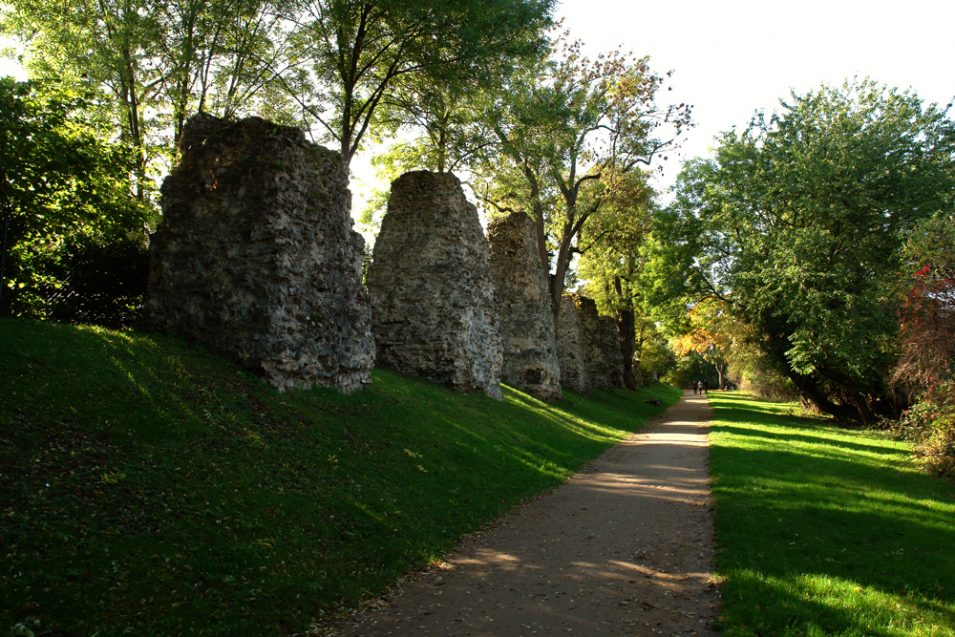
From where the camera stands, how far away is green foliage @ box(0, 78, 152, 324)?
32.2ft

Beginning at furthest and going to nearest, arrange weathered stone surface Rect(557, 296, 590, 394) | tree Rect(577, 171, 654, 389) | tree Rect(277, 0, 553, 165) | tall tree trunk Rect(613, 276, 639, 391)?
tall tree trunk Rect(613, 276, 639, 391) < weathered stone surface Rect(557, 296, 590, 394) < tree Rect(577, 171, 654, 389) < tree Rect(277, 0, 553, 165)

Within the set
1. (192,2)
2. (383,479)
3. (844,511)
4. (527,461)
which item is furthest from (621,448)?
(192,2)

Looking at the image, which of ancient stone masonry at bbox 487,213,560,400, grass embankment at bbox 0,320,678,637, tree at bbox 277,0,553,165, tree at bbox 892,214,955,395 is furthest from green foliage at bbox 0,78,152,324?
tree at bbox 892,214,955,395

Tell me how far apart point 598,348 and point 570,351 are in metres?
7.18

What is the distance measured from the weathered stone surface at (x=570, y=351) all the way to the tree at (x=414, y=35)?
18.1 meters

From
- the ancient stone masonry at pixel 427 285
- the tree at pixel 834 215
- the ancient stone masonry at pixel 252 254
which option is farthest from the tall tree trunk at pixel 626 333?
the ancient stone masonry at pixel 252 254

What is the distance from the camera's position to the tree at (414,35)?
15.1 meters

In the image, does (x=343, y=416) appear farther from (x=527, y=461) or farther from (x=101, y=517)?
(x=101, y=517)

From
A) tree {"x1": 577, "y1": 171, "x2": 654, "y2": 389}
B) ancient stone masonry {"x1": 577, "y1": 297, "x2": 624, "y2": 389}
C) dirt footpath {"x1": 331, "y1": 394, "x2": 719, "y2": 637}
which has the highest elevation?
tree {"x1": 577, "y1": 171, "x2": 654, "y2": 389}

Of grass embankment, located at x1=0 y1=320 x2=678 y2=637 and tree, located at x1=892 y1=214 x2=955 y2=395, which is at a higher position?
tree, located at x1=892 y1=214 x2=955 y2=395

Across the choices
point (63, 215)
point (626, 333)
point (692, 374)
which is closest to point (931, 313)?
point (63, 215)

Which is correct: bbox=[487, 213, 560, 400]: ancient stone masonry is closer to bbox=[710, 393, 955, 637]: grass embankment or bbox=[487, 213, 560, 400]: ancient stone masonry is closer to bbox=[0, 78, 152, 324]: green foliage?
bbox=[710, 393, 955, 637]: grass embankment

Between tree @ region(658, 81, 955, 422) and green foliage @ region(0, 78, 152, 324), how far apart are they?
20453 mm

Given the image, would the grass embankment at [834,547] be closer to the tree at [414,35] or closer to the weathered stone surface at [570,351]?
the tree at [414,35]
